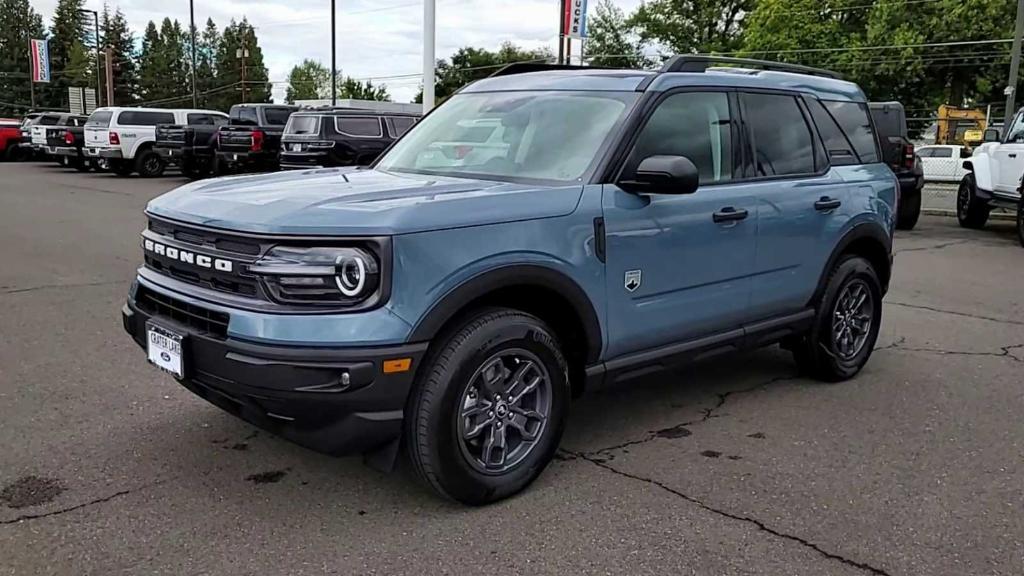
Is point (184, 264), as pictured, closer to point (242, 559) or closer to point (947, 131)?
point (242, 559)

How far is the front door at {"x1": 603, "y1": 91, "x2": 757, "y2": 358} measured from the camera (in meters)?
3.99

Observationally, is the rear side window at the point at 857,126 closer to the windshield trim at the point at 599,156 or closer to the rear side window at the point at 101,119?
the windshield trim at the point at 599,156

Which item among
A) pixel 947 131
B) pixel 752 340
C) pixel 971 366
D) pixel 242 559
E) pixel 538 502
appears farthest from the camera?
pixel 947 131

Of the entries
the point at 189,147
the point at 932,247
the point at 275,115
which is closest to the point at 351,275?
the point at 932,247

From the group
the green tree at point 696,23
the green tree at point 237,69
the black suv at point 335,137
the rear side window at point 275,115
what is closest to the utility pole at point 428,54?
the black suv at point 335,137

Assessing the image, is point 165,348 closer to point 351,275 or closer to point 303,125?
point 351,275

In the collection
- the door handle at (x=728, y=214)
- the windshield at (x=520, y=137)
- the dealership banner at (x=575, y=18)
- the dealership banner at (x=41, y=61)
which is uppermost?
the dealership banner at (x=41, y=61)

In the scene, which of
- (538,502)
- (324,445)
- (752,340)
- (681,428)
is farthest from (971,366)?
(324,445)

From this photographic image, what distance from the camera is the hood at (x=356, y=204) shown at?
3.19 m

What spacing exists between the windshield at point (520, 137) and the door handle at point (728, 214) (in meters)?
0.73

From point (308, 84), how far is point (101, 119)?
98.1 meters

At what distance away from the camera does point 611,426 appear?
4.67 meters

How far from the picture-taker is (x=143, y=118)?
25.2 meters

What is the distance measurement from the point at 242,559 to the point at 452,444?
86cm
